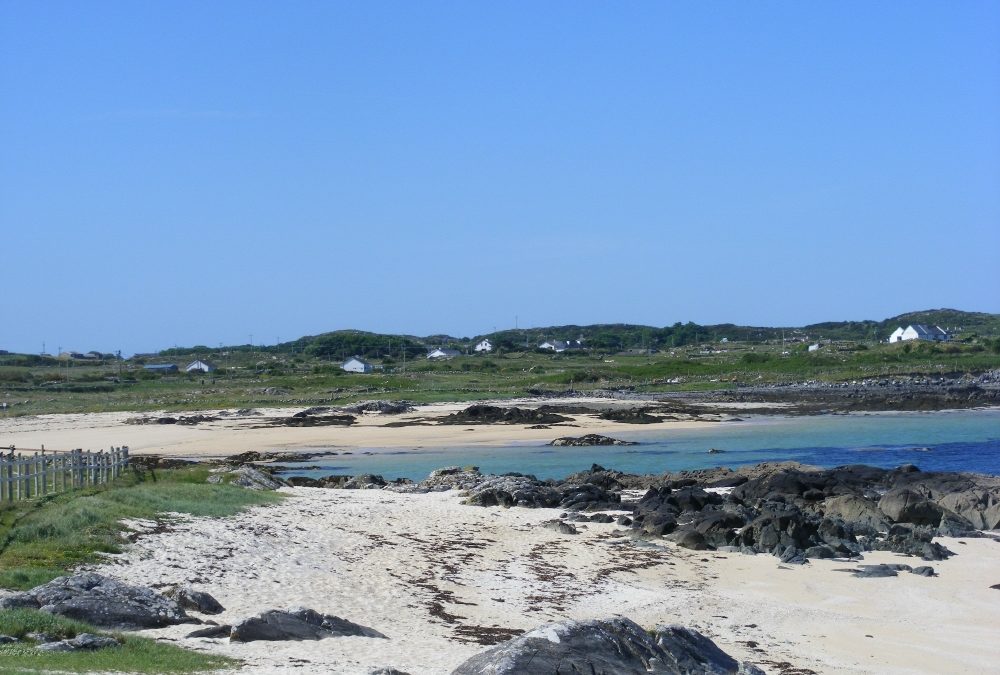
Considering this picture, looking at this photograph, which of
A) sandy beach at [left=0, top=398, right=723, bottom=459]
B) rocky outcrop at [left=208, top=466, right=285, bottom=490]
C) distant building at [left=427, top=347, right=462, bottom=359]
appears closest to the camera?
rocky outcrop at [left=208, top=466, right=285, bottom=490]

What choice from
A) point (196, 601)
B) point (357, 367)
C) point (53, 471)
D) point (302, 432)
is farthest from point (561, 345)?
point (196, 601)

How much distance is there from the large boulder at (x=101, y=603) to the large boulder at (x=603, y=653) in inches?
167

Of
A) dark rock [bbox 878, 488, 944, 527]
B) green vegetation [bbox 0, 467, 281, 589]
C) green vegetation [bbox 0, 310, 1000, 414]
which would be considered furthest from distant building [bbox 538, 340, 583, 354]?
green vegetation [bbox 0, 467, 281, 589]

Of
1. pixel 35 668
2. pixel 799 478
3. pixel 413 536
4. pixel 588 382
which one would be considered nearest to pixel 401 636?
pixel 35 668

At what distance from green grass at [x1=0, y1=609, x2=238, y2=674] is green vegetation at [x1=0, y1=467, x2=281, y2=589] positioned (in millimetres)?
1741

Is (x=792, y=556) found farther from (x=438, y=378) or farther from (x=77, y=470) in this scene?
(x=438, y=378)

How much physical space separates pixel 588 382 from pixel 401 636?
258 ft

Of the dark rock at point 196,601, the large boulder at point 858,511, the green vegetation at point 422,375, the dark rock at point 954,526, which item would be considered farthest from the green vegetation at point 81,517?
the green vegetation at point 422,375

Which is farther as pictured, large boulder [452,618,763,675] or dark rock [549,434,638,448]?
dark rock [549,434,638,448]

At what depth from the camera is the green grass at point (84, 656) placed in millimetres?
9961

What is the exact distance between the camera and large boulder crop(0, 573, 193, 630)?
1202 cm

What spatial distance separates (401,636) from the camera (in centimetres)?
1316

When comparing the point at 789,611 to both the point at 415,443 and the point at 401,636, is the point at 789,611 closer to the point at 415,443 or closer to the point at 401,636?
the point at 401,636

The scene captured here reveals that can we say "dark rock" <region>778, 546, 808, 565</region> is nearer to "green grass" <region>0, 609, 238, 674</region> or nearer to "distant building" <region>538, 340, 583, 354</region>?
"green grass" <region>0, 609, 238, 674</region>
